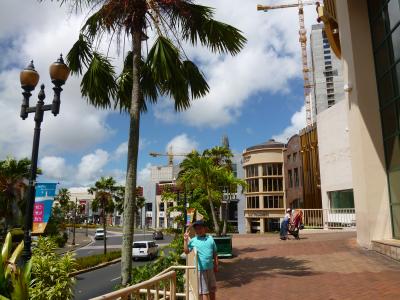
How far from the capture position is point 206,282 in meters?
6.21

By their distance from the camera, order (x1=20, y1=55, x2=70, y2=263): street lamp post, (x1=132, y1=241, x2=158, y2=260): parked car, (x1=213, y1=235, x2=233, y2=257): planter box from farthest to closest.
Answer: (x1=132, y1=241, x2=158, y2=260): parked car
(x1=213, y1=235, x2=233, y2=257): planter box
(x1=20, y1=55, x2=70, y2=263): street lamp post

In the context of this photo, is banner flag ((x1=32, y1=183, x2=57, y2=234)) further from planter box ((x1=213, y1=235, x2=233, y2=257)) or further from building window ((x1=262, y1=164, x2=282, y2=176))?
building window ((x1=262, y1=164, x2=282, y2=176))

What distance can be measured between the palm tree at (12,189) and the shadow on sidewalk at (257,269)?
892 inches

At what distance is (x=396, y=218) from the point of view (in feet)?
38.5

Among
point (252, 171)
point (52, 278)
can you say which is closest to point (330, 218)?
point (52, 278)

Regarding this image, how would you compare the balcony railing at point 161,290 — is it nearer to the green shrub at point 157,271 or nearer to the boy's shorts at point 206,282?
the boy's shorts at point 206,282

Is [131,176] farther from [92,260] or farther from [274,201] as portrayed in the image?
[274,201]

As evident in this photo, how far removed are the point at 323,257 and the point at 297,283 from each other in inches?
147

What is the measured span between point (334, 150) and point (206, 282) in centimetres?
2682

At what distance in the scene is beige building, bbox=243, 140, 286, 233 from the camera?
5897 cm

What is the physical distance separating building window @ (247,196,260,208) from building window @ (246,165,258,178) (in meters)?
3.62

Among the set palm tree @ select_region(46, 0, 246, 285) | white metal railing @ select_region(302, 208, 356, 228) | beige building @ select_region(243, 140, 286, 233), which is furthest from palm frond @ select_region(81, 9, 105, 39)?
Result: beige building @ select_region(243, 140, 286, 233)

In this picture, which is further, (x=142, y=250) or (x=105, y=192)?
(x=105, y=192)

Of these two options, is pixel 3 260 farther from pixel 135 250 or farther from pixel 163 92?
pixel 135 250
